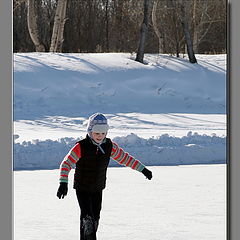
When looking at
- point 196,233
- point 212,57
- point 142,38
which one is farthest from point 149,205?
point 212,57

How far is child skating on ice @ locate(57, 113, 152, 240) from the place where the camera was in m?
3.78

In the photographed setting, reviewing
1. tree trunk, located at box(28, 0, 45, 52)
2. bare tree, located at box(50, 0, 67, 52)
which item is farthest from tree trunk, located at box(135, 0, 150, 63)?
tree trunk, located at box(28, 0, 45, 52)

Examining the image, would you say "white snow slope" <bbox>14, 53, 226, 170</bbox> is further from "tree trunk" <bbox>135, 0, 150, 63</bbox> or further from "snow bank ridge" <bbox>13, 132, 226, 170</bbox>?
"snow bank ridge" <bbox>13, 132, 226, 170</bbox>

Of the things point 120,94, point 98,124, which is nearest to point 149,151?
point 120,94

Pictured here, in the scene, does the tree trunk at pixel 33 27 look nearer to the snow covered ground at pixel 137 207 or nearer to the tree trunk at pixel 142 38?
the tree trunk at pixel 142 38

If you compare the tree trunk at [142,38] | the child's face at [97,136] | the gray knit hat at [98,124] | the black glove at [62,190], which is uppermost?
the tree trunk at [142,38]

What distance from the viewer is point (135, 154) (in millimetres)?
9719

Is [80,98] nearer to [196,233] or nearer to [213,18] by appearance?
[213,18]

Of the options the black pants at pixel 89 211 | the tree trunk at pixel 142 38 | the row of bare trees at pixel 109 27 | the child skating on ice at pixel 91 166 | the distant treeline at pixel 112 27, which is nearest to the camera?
the child skating on ice at pixel 91 166

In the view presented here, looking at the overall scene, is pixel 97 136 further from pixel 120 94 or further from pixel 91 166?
pixel 120 94

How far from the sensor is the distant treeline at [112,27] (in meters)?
18.6

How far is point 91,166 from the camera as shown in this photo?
388 centimetres

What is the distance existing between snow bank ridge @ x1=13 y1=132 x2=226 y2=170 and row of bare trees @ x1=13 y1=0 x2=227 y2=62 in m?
6.72

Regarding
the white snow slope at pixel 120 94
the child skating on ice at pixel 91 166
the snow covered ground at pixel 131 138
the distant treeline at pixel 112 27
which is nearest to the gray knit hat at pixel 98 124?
the child skating on ice at pixel 91 166
